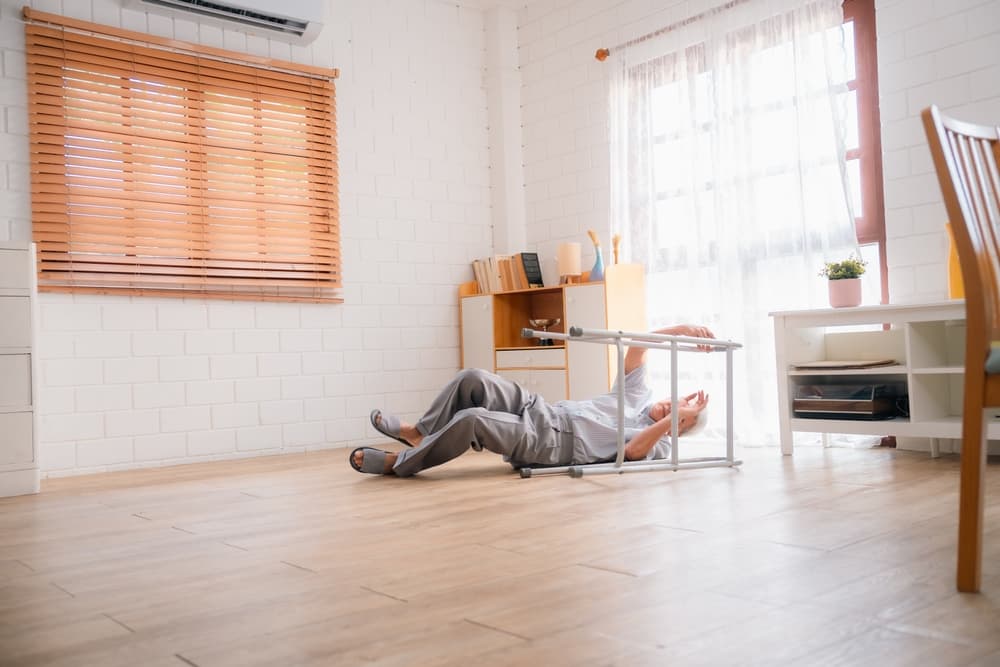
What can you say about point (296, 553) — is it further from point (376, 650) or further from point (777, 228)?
point (777, 228)

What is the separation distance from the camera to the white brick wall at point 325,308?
14.2ft

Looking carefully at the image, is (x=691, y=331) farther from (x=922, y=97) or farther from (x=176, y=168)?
(x=176, y=168)

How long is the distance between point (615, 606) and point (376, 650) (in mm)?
477

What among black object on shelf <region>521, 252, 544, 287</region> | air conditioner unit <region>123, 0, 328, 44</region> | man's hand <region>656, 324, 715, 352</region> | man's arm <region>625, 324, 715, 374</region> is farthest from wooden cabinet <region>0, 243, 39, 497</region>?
black object on shelf <region>521, 252, 544, 287</region>

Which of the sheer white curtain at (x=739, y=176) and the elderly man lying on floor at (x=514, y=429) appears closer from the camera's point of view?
the elderly man lying on floor at (x=514, y=429)

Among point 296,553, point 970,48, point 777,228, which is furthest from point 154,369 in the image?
point 970,48

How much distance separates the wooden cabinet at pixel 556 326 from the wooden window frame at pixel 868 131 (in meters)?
1.34

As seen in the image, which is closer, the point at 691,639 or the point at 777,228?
the point at 691,639

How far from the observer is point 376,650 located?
142cm

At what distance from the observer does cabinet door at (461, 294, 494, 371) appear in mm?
5594

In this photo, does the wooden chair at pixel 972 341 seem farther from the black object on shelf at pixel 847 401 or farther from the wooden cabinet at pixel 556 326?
the wooden cabinet at pixel 556 326

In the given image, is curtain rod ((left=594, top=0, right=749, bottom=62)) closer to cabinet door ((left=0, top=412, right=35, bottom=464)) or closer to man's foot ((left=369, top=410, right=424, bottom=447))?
man's foot ((left=369, top=410, right=424, bottom=447))

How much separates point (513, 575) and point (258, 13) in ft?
12.8

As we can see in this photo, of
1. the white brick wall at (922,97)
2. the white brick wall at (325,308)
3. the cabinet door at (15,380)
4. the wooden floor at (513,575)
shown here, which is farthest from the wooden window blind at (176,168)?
the white brick wall at (922,97)
